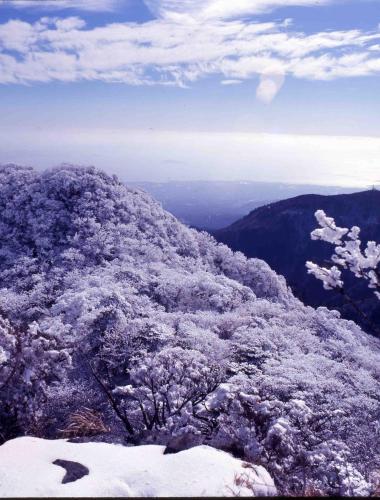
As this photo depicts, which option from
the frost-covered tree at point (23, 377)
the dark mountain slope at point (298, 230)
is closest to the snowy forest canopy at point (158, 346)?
the frost-covered tree at point (23, 377)

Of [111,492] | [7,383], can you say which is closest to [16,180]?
[7,383]

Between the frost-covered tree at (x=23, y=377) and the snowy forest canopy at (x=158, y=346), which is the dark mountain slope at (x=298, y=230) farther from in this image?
the frost-covered tree at (x=23, y=377)

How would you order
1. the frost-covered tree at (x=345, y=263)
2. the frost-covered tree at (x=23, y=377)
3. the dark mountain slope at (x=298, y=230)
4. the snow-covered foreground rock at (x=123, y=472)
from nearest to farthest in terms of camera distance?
the frost-covered tree at (x=345, y=263), the snow-covered foreground rock at (x=123, y=472), the frost-covered tree at (x=23, y=377), the dark mountain slope at (x=298, y=230)

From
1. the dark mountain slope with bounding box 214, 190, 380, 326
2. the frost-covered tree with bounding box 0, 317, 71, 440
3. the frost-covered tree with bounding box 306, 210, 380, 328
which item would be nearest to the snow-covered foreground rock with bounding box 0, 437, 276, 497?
the frost-covered tree with bounding box 306, 210, 380, 328

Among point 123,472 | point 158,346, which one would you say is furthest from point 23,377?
point 158,346

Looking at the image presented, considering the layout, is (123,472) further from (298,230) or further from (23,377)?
(298,230)

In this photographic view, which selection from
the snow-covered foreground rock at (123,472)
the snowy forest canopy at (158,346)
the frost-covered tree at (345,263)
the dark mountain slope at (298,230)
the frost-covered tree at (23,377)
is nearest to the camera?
the frost-covered tree at (345,263)

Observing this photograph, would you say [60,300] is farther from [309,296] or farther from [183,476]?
[309,296]
